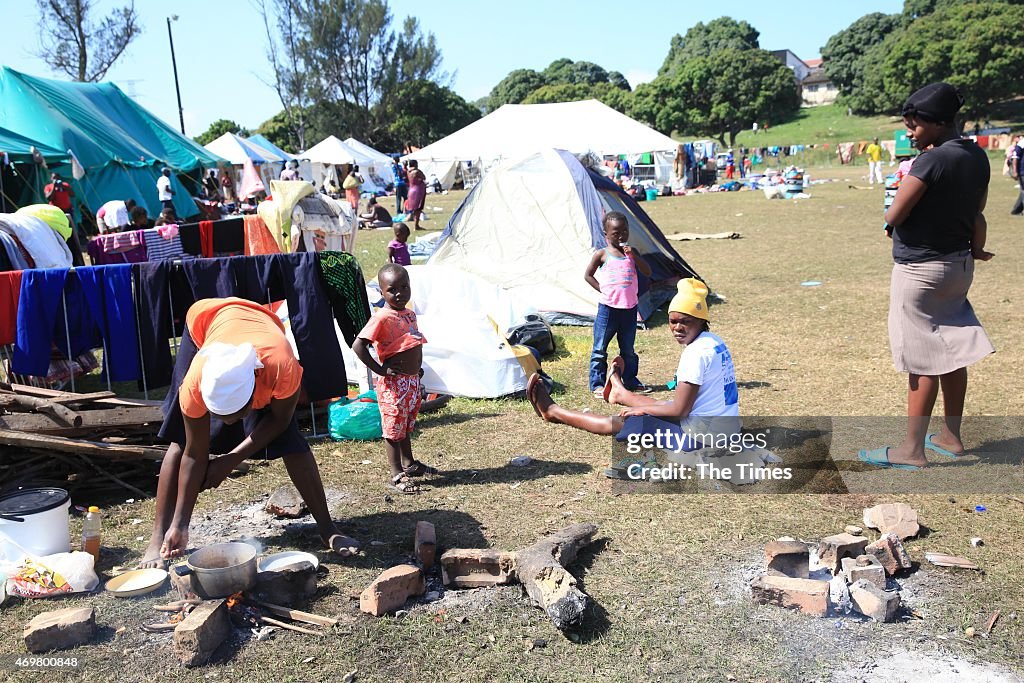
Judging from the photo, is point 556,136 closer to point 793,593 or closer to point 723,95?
point 793,593

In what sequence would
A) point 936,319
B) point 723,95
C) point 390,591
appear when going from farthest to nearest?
point 723,95
point 936,319
point 390,591

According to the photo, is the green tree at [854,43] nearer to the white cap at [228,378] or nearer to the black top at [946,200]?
the black top at [946,200]

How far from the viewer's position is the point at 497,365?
683 centimetres

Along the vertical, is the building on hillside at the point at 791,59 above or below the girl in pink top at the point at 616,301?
above

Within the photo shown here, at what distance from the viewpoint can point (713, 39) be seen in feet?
287

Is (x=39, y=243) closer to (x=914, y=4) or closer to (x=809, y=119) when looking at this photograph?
(x=809, y=119)

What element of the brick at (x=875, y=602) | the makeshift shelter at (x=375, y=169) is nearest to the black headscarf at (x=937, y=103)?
the brick at (x=875, y=602)

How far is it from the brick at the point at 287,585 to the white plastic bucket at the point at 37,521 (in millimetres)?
1119

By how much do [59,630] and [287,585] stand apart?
35.4 inches

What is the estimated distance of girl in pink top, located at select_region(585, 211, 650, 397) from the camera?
664cm

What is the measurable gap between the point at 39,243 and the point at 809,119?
229 ft

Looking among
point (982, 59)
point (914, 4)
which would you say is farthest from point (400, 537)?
point (914, 4)

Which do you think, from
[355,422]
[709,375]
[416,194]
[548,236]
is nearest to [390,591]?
[709,375]

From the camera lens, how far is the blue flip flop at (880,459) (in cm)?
490
